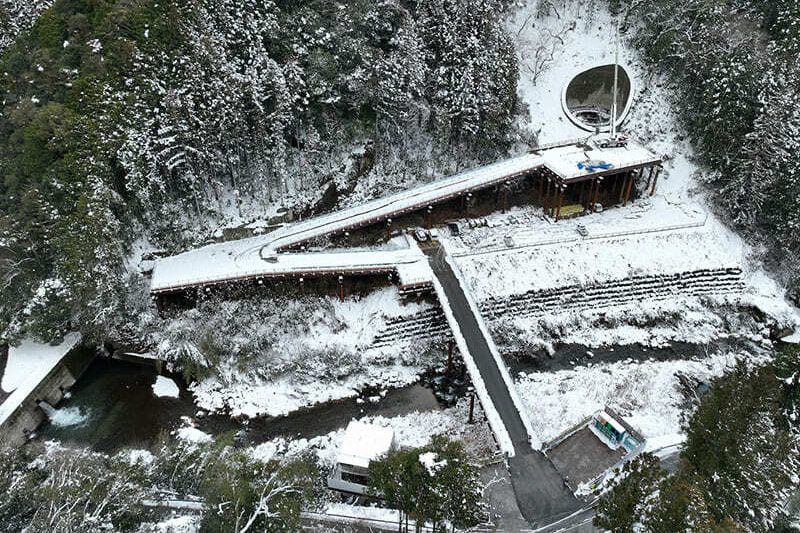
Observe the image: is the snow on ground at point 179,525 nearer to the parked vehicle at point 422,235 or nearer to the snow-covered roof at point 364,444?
the snow-covered roof at point 364,444

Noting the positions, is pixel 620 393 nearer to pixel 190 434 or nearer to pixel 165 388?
pixel 190 434

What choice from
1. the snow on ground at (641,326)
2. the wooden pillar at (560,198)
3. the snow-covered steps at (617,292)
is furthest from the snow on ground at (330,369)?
the wooden pillar at (560,198)

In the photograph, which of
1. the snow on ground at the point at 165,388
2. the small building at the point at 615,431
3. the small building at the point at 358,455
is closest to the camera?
the small building at the point at 358,455

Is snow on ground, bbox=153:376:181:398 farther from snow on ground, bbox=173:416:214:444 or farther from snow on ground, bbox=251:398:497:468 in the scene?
snow on ground, bbox=251:398:497:468

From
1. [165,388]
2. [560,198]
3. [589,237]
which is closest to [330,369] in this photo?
[165,388]

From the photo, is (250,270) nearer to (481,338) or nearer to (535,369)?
(481,338)

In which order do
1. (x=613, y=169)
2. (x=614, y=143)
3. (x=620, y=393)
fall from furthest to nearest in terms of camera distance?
(x=614, y=143) < (x=613, y=169) < (x=620, y=393)
